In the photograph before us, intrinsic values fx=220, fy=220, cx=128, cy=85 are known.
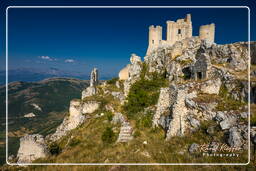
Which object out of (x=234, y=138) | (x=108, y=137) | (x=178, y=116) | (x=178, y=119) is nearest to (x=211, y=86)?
(x=178, y=116)

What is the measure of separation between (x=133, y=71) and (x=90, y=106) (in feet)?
25.9

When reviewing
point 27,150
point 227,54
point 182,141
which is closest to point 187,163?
point 182,141

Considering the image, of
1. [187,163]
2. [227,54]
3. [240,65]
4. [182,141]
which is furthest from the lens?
[227,54]

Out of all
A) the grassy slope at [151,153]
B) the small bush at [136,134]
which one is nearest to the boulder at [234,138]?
the grassy slope at [151,153]

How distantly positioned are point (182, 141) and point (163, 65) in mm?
17078

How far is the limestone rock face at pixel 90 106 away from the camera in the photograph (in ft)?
100.0

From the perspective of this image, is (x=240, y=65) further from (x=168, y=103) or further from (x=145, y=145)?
(x=145, y=145)

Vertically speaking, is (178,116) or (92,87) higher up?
(92,87)

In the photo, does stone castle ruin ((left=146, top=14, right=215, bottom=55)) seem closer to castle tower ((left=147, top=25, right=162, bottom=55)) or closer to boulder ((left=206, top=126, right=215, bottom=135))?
castle tower ((left=147, top=25, right=162, bottom=55))

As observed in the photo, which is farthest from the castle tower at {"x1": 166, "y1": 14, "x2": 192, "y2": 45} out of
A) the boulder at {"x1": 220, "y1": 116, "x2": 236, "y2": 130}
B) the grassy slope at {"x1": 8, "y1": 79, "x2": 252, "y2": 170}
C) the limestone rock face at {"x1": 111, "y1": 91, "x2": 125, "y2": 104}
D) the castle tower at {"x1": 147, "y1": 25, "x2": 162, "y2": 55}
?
the boulder at {"x1": 220, "y1": 116, "x2": 236, "y2": 130}

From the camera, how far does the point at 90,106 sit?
30.8m

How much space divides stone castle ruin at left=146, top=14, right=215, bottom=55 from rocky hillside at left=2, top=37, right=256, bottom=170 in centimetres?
218

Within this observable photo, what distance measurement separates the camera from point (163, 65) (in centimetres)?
2894

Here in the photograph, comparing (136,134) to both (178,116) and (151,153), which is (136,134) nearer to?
(178,116)
